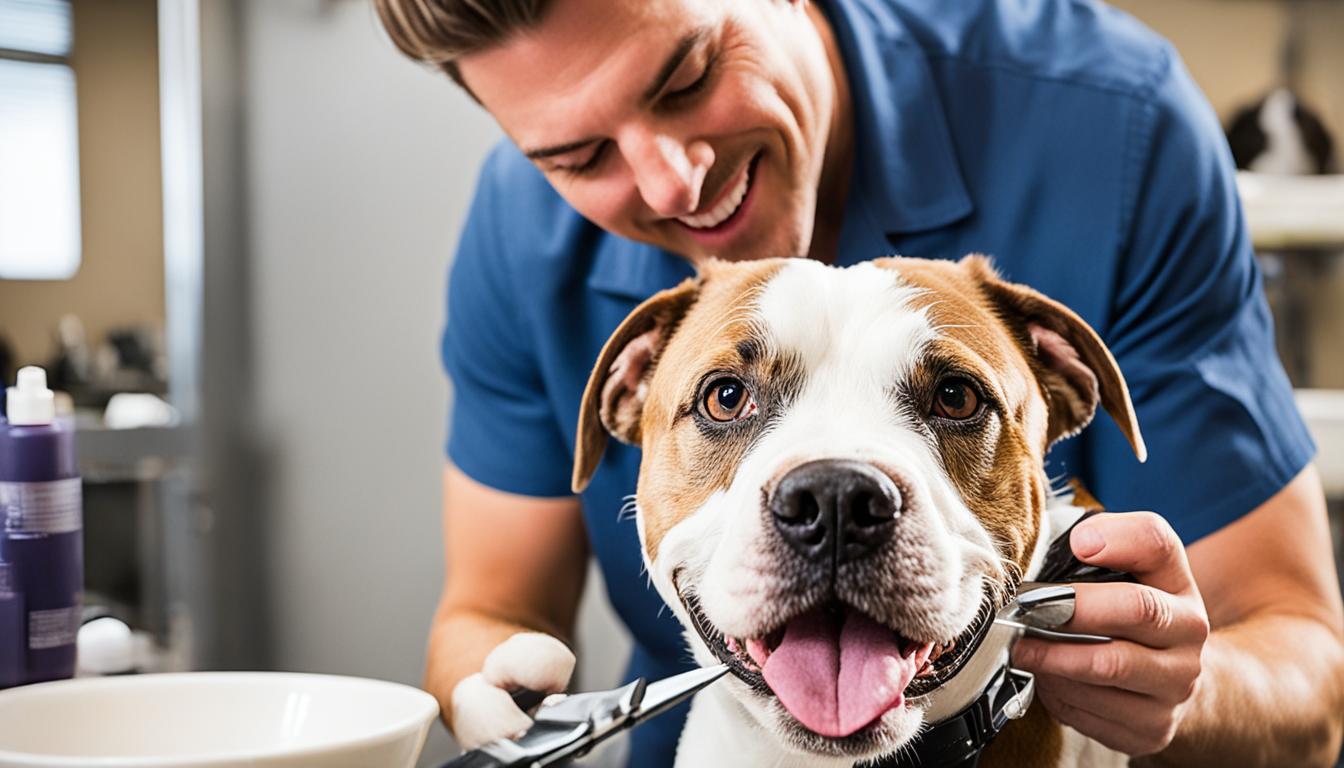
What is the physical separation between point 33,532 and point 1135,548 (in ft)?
2.46

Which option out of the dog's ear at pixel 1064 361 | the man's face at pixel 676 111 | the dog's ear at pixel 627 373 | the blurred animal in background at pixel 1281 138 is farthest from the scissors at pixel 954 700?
the blurred animal in background at pixel 1281 138

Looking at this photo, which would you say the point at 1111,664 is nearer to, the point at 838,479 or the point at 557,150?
the point at 838,479

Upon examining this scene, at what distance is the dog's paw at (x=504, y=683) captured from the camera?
Result: 0.79 meters

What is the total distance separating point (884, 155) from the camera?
3.09ft

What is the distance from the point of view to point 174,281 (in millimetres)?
1243

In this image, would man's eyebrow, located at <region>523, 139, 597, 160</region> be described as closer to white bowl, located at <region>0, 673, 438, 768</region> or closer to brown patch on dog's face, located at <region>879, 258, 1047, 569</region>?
brown patch on dog's face, located at <region>879, 258, 1047, 569</region>

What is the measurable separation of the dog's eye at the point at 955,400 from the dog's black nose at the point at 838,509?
10 cm

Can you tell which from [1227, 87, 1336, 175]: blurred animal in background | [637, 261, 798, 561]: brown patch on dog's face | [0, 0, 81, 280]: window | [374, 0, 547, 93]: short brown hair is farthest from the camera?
[0, 0, 81, 280]: window

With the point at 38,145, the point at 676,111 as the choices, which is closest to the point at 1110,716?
the point at 676,111

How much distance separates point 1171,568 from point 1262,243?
1.56 ft

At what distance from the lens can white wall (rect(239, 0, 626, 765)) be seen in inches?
46.6

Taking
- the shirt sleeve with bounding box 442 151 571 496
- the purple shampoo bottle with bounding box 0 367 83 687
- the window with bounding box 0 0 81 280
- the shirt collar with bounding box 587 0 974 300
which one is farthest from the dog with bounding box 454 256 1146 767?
the window with bounding box 0 0 81 280

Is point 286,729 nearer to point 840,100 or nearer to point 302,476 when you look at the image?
point 302,476

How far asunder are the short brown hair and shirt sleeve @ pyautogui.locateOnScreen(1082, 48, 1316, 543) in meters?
0.47
